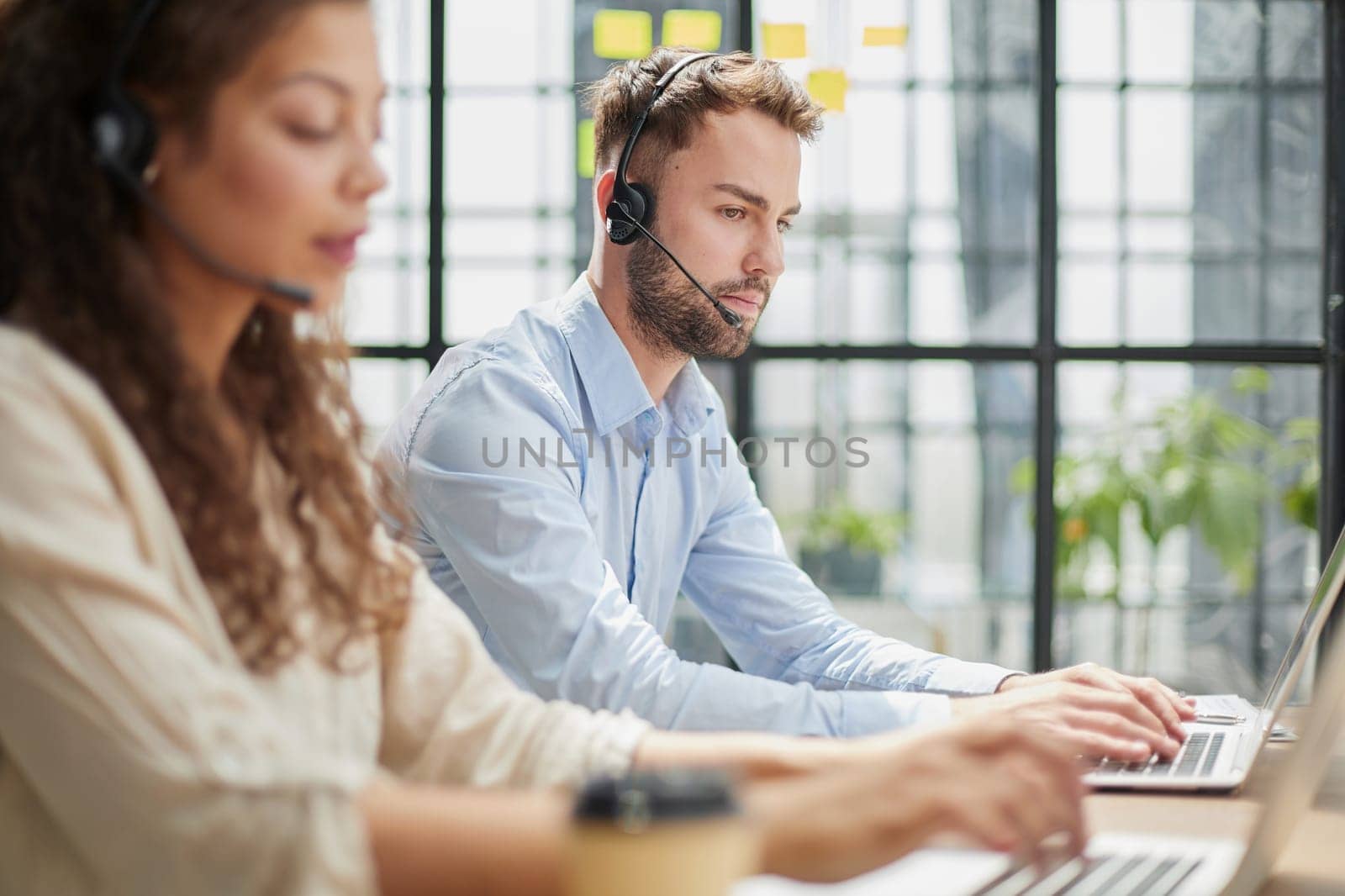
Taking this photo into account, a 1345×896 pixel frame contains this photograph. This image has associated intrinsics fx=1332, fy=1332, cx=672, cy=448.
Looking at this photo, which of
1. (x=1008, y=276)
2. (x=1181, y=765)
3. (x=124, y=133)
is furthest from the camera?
(x=1008, y=276)

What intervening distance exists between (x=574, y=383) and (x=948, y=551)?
1.57m

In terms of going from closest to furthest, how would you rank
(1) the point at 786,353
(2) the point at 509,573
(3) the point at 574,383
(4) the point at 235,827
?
(4) the point at 235,827 → (2) the point at 509,573 → (3) the point at 574,383 → (1) the point at 786,353

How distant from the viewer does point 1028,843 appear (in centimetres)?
71

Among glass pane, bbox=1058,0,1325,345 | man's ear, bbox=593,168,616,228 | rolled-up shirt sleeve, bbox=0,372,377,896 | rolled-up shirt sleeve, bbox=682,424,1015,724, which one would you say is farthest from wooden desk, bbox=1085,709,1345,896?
glass pane, bbox=1058,0,1325,345

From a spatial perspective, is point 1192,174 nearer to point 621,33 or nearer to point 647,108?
point 621,33

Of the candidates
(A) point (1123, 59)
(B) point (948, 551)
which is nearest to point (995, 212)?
(A) point (1123, 59)

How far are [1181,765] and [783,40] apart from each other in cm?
216

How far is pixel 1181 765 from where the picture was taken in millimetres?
1339

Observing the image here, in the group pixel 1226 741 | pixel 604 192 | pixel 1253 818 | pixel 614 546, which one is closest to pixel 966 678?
pixel 1226 741

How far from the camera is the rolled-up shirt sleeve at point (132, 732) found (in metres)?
0.67

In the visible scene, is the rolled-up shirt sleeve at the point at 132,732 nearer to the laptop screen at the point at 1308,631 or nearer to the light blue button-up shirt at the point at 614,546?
the light blue button-up shirt at the point at 614,546

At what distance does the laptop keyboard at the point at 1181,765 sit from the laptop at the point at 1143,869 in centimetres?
31

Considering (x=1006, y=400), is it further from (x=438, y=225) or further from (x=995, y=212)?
(x=438, y=225)

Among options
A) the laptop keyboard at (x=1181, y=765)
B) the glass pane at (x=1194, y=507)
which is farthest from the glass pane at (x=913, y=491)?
the laptop keyboard at (x=1181, y=765)
